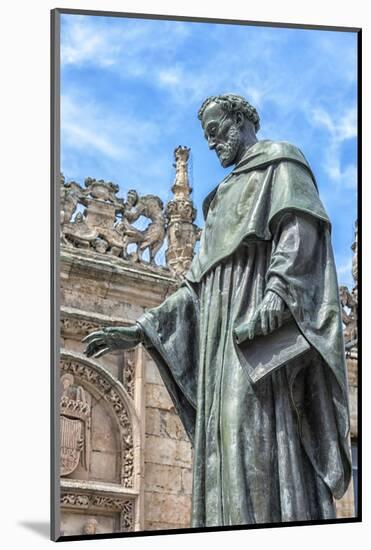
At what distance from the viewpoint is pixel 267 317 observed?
320 inches

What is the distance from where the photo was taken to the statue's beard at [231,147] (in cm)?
860

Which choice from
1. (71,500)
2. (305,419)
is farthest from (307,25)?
(71,500)

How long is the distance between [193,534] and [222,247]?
3.87 feet

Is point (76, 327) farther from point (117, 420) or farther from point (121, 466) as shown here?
point (121, 466)

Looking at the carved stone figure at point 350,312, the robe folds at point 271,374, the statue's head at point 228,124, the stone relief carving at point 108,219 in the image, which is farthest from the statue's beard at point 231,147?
the stone relief carving at point 108,219

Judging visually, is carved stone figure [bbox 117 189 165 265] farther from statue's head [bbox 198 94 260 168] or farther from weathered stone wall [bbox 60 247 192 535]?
statue's head [bbox 198 94 260 168]

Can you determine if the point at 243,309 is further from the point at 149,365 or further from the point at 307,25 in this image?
the point at 149,365

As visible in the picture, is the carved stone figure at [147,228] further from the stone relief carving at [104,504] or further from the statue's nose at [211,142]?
the statue's nose at [211,142]

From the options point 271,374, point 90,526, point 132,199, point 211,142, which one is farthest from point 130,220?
point 271,374

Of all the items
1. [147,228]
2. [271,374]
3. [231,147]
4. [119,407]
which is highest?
[147,228]

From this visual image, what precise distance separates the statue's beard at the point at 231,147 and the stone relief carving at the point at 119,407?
4.91 m

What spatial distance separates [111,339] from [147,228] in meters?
5.23

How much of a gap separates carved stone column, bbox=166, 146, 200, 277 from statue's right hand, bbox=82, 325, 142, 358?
5.15 m

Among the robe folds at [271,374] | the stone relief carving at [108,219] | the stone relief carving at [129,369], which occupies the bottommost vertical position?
the robe folds at [271,374]
